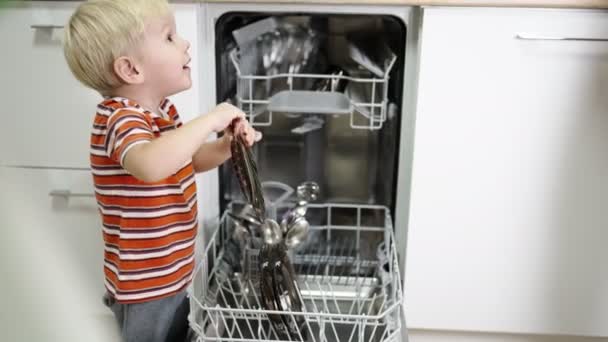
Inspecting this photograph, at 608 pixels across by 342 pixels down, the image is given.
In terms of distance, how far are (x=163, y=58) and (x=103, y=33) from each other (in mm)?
94

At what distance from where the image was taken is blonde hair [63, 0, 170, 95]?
984 millimetres

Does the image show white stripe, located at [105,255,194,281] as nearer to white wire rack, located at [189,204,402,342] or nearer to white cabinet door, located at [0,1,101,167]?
white wire rack, located at [189,204,402,342]

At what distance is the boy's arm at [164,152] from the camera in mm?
931

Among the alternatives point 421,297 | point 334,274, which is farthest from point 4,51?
point 421,297

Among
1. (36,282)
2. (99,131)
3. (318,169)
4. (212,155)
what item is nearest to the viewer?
(36,282)

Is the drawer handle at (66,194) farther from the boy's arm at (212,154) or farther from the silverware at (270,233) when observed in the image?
the silverware at (270,233)

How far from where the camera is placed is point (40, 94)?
128cm

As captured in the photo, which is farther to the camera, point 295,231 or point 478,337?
point 478,337

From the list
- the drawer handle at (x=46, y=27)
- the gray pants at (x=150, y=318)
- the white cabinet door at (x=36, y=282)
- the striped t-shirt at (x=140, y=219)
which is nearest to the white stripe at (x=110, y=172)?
the striped t-shirt at (x=140, y=219)

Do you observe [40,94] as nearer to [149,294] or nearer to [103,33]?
[103,33]

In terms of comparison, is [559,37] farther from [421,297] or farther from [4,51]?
[4,51]

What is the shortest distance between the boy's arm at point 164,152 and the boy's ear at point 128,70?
0.12 metres

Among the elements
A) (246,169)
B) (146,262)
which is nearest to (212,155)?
(246,169)

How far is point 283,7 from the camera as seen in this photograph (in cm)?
122
